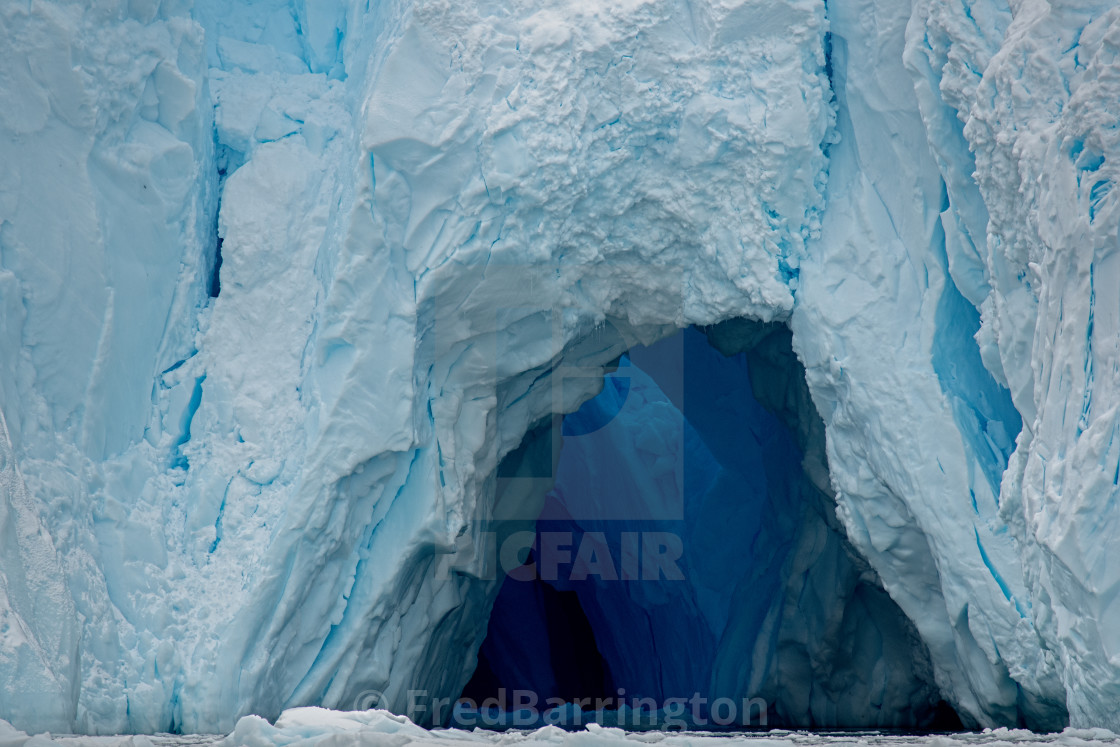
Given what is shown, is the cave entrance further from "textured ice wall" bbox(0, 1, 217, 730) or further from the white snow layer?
"textured ice wall" bbox(0, 1, 217, 730)

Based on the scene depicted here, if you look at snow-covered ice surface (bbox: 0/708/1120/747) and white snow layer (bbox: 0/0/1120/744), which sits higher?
white snow layer (bbox: 0/0/1120/744)

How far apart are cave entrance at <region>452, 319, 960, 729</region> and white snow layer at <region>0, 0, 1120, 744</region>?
1.69 meters

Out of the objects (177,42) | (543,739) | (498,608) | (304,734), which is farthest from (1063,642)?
(498,608)

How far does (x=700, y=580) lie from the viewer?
8.55m

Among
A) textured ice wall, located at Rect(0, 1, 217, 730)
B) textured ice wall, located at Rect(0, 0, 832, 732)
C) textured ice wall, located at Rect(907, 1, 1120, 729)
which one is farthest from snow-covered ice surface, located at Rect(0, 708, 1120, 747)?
textured ice wall, located at Rect(0, 0, 832, 732)

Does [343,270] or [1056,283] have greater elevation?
[343,270]

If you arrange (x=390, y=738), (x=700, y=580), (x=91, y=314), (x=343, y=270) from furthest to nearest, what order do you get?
(x=700, y=580), (x=343, y=270), (x=91, y=314), (x=390, y=738)

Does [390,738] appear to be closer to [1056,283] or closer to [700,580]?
[1056,283]

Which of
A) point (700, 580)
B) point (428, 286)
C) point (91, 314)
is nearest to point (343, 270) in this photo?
point (428, 286)

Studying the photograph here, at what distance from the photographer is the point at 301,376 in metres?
4.80

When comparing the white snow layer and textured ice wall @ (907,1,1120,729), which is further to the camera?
the white snow layer

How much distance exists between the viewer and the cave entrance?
697 centimetres

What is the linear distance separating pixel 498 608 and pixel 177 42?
23.4 feet

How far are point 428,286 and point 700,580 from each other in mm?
4840
